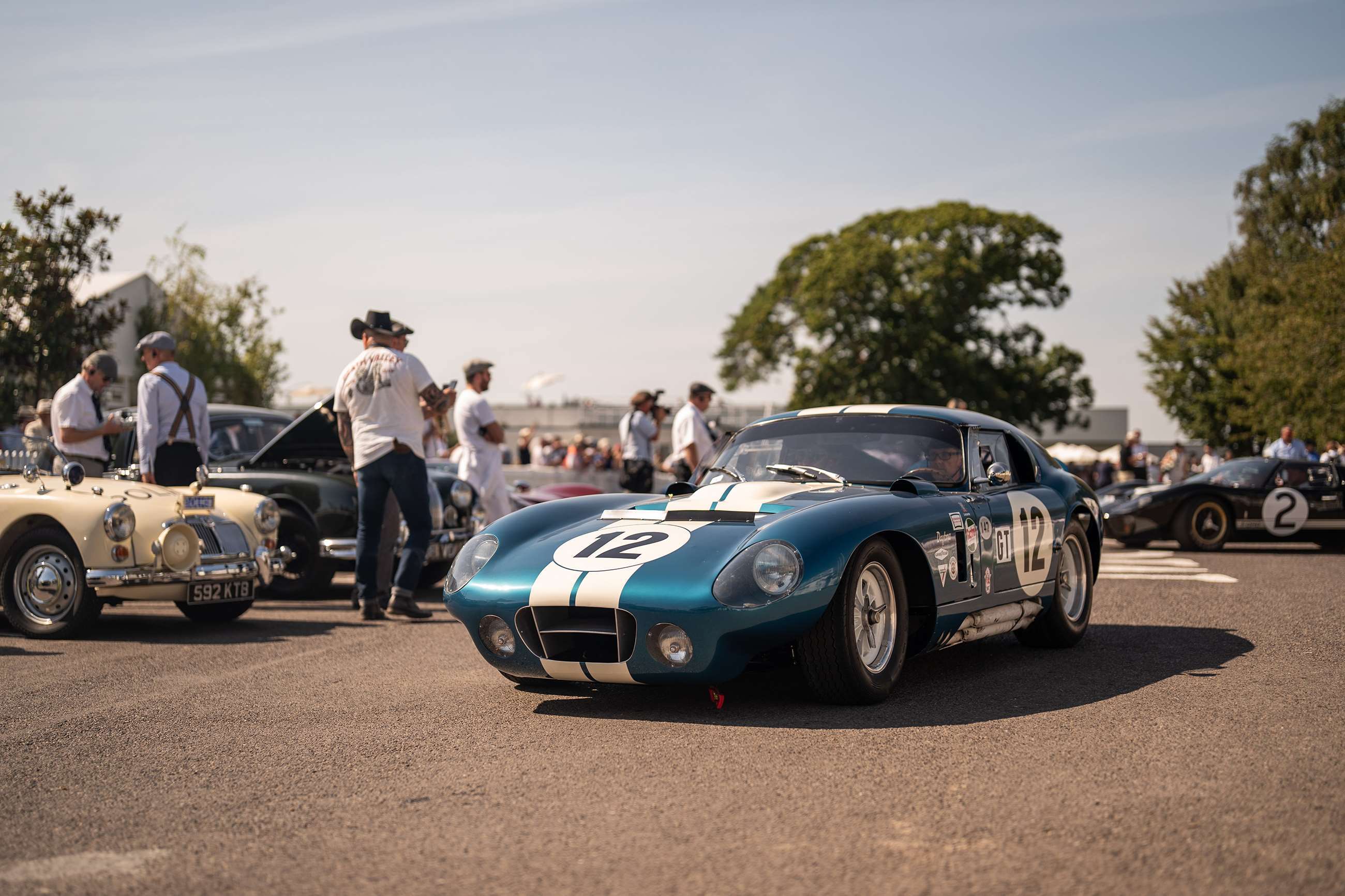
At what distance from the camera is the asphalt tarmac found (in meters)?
3.16

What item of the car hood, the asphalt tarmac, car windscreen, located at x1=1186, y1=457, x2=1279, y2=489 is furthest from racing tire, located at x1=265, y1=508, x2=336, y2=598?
car windscreen, located at x1=1186, y1=457, x2=1279, y2=489

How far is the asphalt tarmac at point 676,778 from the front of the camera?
316cm

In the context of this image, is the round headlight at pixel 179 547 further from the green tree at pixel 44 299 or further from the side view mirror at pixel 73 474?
the green tree at pixel 44 299

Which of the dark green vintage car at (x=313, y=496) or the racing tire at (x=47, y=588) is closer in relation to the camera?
the racing tire at (x=47, y=588)

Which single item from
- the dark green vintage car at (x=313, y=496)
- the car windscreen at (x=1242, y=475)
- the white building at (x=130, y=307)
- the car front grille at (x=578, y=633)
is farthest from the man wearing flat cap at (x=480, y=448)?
the white building at (x=130, y=307)

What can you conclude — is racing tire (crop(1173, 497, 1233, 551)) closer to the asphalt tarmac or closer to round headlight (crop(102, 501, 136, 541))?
the asphalt tarmac

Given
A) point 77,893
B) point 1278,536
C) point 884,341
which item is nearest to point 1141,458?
point 1278,536

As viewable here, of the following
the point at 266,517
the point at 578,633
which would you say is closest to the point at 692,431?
the point at 266,517

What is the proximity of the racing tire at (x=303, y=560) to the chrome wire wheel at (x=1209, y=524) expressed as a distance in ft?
31.7

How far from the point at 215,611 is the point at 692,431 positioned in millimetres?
4957

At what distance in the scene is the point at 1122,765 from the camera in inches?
164

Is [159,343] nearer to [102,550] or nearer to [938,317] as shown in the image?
[102,550]

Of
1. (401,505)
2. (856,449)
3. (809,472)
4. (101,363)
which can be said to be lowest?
(401,505)

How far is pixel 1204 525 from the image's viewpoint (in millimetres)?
14891
